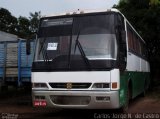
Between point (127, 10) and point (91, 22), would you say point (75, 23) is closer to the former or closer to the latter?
point (91, 22)

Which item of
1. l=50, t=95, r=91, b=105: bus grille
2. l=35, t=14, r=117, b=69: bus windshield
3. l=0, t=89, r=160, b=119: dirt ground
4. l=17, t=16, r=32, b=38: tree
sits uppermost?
l=17, t=16, r=32, b=38: tree

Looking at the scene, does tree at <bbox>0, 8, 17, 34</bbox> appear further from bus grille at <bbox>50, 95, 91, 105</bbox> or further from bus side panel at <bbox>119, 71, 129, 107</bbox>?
bus grille at <bbox>50, 95, 91, 105</bbox>

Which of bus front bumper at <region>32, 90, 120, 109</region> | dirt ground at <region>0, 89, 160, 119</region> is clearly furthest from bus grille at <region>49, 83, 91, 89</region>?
dirt ground at <region>0, 89, 160, 119</region>

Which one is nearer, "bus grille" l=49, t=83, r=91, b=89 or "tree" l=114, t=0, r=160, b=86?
"bus grille" l=49, t=83, r=91, b=89

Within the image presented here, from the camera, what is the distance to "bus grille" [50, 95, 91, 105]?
9.86 meters

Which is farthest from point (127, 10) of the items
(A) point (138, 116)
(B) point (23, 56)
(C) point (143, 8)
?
(A) point (138, 116)

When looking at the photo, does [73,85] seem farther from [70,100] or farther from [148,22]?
[148,22]

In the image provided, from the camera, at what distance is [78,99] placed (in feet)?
32.5

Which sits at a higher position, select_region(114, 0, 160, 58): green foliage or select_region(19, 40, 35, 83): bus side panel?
select_region(114, 0, 160, 58): green foliage

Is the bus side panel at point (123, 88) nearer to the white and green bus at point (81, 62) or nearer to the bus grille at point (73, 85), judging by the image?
the white and green bus at point (81, 62)

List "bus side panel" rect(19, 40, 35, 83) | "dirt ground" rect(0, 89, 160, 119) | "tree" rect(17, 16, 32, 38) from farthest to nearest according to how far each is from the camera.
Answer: "tree" rect(17, 16, 32, 38), "bus side panel" rect(19, 40, 35, 83), "dirt ground" rect(0, 89, 160, 119)

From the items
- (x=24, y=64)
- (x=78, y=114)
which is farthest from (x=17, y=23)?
(x=78, y=114)

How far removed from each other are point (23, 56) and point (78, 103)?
5.59 m

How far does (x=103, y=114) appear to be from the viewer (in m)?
11.3
